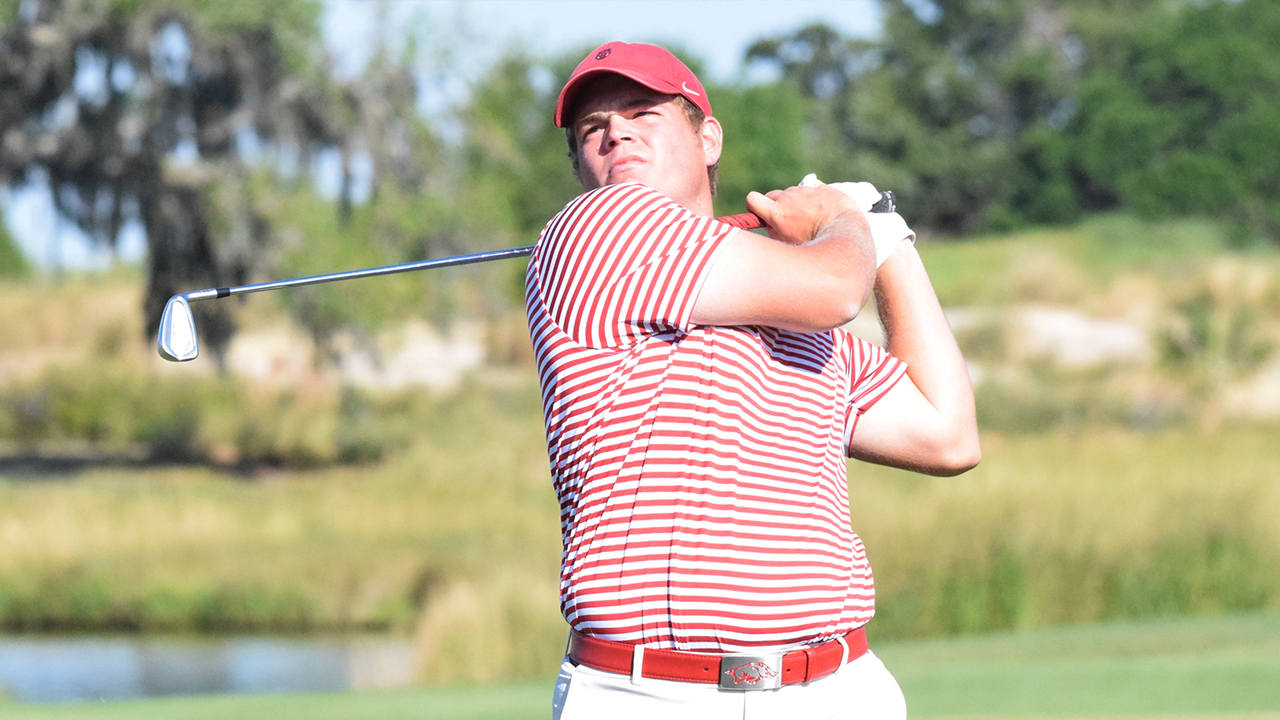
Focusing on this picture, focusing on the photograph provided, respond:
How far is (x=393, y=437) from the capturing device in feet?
64.7

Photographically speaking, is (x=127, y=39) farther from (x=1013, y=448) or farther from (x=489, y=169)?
(x=1013, y=448)

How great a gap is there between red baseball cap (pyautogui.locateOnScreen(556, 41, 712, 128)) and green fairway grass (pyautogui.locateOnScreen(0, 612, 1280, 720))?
4.19m

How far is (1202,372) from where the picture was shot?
22.9 m

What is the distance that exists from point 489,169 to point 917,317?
19606 millimetres

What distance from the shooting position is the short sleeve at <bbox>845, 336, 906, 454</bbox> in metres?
2.22

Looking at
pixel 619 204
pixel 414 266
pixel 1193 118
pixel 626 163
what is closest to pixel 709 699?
pixel 619 204

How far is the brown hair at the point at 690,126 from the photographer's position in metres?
2.21

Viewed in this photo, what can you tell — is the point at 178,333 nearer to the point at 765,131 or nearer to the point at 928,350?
the point at 928,350

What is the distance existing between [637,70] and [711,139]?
0.24 m

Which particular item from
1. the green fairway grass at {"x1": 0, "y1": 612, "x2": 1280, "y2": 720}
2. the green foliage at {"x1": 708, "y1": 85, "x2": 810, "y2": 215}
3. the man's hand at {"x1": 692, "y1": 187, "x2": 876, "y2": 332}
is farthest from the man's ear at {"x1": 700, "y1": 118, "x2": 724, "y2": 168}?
the green foliage at {"x1": 708, "y1": 85, "x2": 810, "y2": 215}

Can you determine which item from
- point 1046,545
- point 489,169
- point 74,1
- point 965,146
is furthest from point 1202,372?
point 965,146

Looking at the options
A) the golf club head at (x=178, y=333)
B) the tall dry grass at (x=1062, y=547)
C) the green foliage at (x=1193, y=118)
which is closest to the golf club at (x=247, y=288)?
the golf club head at (x=178, y=333)

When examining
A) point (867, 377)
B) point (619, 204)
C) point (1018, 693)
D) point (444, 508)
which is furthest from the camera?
point (444, 508)

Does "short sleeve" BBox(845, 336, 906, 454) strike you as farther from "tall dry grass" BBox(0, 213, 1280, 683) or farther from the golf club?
"tall dry grass" BBox(0, 213, 1280, 683)
